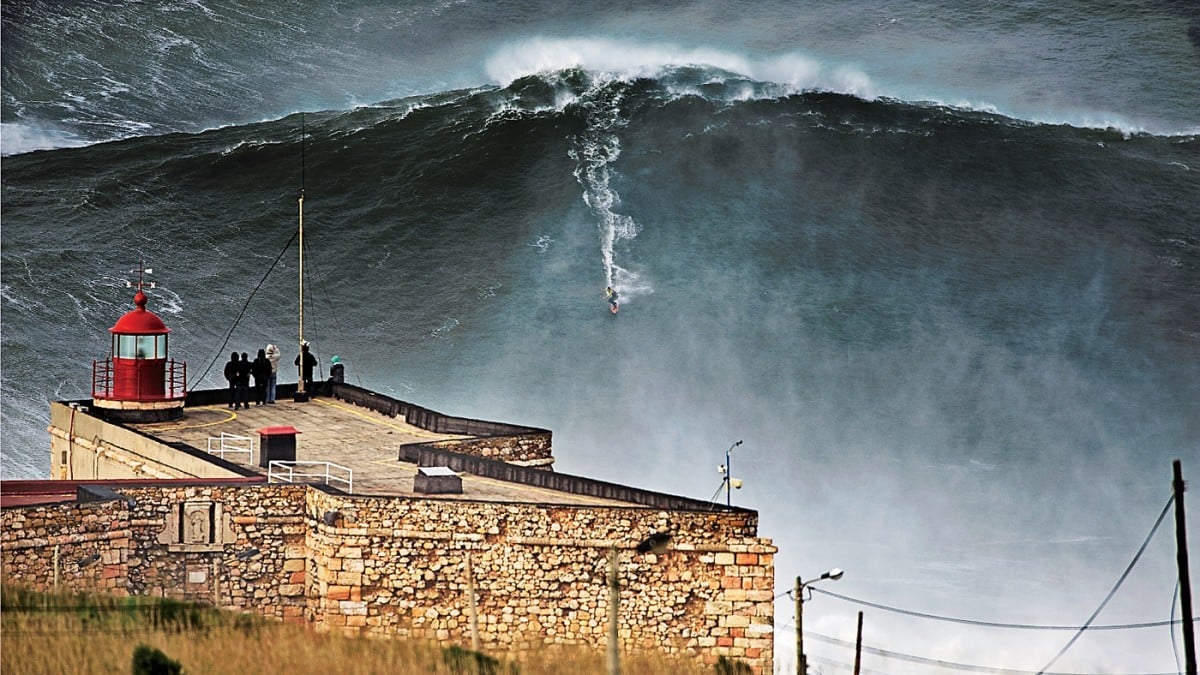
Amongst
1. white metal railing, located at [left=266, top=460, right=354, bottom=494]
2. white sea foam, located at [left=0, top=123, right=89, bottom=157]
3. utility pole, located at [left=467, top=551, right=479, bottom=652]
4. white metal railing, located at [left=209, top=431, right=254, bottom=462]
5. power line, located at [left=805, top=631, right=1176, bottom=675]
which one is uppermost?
white sea foam, located at [left=0, top=123, right=89, bottom=157]

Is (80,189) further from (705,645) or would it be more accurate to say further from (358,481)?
(705,645)

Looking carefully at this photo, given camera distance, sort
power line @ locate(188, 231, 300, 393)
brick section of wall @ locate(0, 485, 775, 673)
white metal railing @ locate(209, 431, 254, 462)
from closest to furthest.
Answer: brick section of wall @ locate(0, 485, 775, 673) < white metal railing @ locate(209, 431, 254, 462) < power line @ locate(188, 231, 300, 393)

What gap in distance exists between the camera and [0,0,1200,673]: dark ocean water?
66188 mm

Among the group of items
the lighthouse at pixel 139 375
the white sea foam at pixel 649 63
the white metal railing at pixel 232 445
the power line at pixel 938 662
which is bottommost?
the power line at pixel 938 662

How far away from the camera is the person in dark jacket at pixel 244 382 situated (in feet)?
134

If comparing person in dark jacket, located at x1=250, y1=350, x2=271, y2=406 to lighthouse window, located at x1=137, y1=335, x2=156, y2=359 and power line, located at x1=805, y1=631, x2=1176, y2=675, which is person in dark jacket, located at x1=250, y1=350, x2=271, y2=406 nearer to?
lighthouse window, located at x1=137, y1=335, x2=156, y2=359

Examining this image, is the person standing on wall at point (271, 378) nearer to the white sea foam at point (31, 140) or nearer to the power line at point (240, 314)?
→ the power line at point (240, 314)

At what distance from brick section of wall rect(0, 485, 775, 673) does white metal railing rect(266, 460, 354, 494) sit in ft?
5.62

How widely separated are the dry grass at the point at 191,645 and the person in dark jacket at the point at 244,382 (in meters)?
13.8

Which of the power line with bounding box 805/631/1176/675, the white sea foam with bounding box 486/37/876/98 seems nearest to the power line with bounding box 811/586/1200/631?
the power line with bounding box 805/631/1176/675

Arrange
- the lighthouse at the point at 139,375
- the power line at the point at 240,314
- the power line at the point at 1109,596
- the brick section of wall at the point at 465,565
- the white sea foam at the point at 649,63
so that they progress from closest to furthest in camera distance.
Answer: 1. the brick section of wall at the point at 465,565
2. the lighthouse at the point at 139,375
3. the power line at the point at 1109,596
4. the power line at the point at 240,314
5. the white sea foam at the point at 649,63

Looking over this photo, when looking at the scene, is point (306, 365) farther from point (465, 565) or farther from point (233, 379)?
point (465, 565)

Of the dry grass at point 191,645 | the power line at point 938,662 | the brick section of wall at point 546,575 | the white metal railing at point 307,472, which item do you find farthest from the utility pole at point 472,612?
the power line at point 938,662

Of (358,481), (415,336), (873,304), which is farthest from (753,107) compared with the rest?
(358,481)
